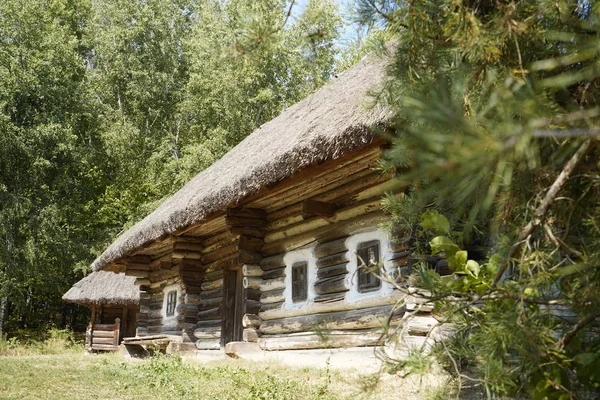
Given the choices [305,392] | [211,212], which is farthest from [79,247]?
[305,392]

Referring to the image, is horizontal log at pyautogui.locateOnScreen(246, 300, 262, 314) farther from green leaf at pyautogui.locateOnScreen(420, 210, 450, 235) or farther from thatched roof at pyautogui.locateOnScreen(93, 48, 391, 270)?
green leaf at pyautogui.locateOnScreen(420, 210, 450, 235)

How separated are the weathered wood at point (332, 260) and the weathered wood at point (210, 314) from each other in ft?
11.8

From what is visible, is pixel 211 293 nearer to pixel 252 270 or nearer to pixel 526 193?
pixel 252 270

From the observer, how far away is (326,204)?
8070 millimetres

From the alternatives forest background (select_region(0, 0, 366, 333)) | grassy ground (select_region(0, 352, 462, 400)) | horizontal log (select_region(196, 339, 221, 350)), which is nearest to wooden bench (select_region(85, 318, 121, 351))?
forest background (select_region(0, 0, 366, 333))

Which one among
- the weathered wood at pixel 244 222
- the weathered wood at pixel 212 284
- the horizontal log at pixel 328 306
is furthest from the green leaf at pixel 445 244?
the weathered wood at pixel 212 284

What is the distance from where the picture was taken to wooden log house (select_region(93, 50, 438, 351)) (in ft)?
23.1

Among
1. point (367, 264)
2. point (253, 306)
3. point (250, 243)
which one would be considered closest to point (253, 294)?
point (253, 306)

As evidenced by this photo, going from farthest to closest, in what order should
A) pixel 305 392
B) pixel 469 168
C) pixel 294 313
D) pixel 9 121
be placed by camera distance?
pixel 9 121 < pixel 294 313 < pixel 305 392 < pixel 469 168

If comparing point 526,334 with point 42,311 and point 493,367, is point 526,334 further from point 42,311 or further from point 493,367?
point 42,311

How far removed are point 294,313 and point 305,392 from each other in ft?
9.66

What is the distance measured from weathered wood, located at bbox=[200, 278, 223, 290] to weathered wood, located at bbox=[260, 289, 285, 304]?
6.44ft

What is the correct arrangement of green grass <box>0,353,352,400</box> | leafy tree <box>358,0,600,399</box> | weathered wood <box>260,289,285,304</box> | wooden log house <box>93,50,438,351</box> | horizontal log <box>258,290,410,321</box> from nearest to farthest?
leafy tree <box>358,0,600,399</box> → green grass <box>0,353,352,400</box> → wooden log house <box>93,50,438,351</box> → horizontal log <box>258,290,410,321</box> → weathered wood <box>260,289,285,304</box>

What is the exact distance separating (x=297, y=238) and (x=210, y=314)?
3503 mm
